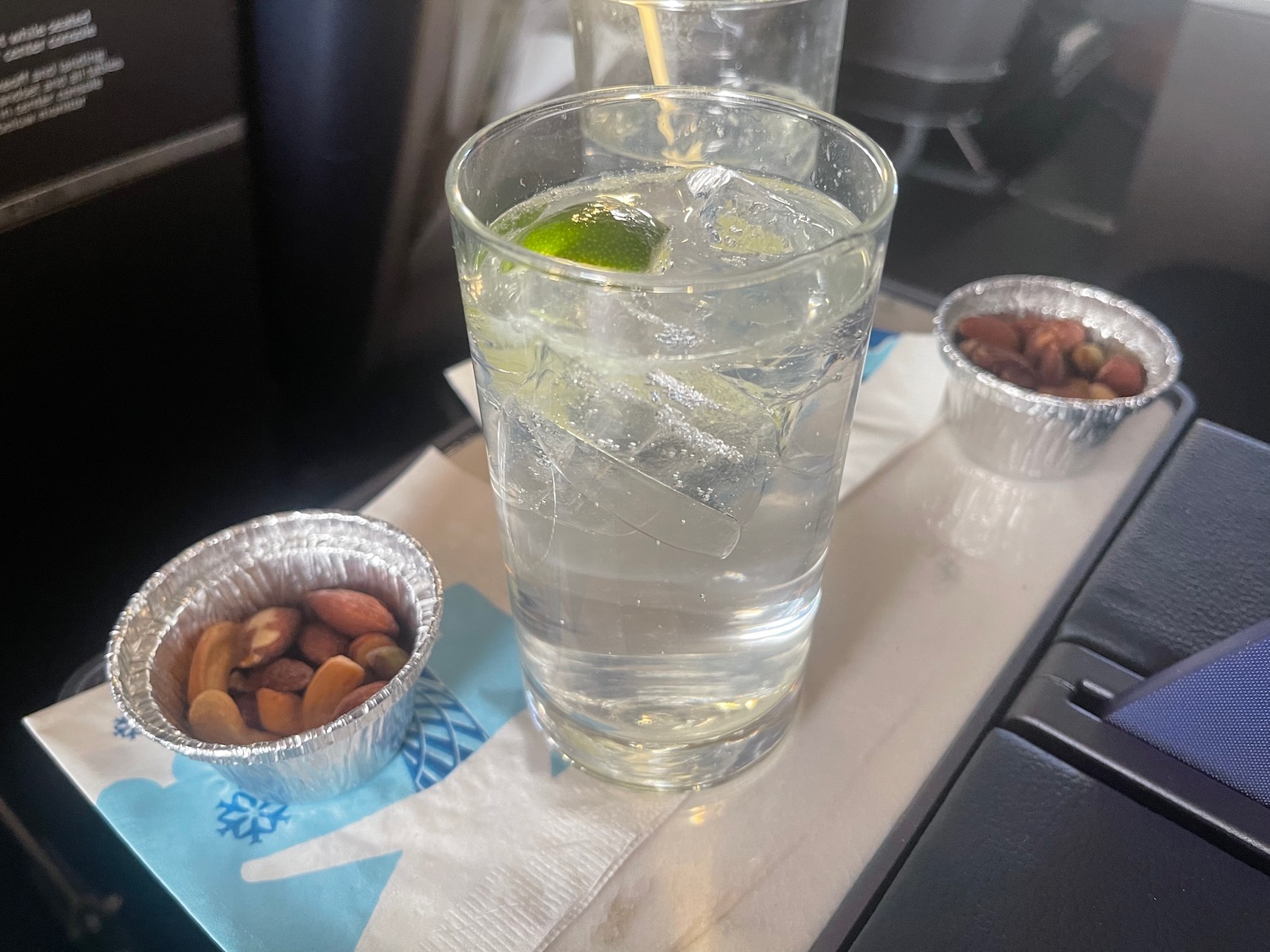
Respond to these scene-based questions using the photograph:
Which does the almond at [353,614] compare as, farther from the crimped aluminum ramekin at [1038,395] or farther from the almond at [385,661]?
the crimped aluminum ramekin at [1038,395]

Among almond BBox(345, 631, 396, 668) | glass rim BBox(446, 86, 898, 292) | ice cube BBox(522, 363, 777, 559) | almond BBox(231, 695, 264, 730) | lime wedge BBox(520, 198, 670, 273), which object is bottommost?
almond BBox(231, 695, 264, 730)

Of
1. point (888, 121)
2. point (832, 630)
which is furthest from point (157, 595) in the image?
point (888, 121)

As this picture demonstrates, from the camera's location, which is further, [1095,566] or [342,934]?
[1095,566]

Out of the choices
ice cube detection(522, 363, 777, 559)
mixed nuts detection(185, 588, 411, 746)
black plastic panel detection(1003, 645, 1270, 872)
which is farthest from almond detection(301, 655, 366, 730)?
black plastic panel detection(1003, 645, 1270, 872)

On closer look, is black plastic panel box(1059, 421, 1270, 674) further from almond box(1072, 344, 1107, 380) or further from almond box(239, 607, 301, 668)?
almond box(239, 607, 301, 668)

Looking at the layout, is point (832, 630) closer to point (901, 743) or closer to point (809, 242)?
point (901, 743)

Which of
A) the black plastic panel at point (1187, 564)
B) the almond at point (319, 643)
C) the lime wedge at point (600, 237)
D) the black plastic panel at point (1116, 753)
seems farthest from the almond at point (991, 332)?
the almond at point (319, 643)

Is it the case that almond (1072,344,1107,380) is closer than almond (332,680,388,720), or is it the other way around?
almond (332,680,388,720)
